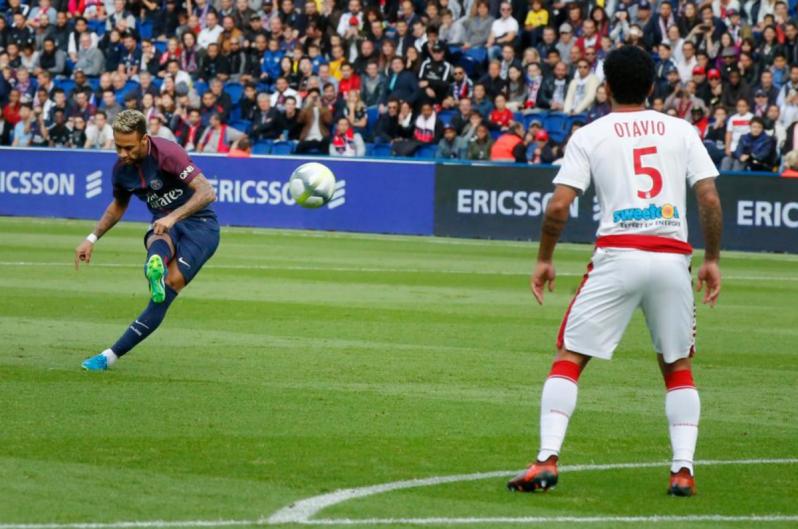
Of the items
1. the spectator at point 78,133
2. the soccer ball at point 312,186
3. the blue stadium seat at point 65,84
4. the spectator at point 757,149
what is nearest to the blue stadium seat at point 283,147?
the spectator at point 78,133

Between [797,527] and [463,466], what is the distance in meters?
1.91

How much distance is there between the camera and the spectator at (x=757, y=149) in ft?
86.2

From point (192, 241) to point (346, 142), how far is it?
1922cm

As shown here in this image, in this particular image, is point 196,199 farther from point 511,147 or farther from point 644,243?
point 511,147

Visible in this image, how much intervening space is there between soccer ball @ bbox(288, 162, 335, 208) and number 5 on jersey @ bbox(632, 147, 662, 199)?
36.3ft

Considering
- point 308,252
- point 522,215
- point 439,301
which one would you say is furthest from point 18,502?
point 522,215

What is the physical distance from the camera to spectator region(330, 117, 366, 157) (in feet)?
102

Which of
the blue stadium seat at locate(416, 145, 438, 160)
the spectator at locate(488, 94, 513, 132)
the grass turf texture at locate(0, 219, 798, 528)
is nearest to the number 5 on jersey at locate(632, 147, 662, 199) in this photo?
the grass turf texture at locate(0, 219, 798, 528)

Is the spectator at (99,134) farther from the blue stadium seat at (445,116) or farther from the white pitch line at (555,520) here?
the white pitch line at (555,520)

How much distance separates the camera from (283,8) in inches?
1396

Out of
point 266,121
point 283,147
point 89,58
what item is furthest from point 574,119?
point 89,58

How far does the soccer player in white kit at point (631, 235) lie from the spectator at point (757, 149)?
19546 millimetres

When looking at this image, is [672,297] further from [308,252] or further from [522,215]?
[522,215]

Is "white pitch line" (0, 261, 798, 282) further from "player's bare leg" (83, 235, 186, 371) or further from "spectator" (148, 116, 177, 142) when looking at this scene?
"spectator" (148, 116, 177, 142)
